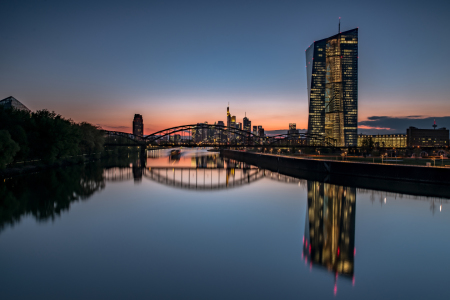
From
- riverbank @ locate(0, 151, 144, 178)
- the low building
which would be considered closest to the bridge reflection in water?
riverbank @ locate(0, 151, 144, 178)

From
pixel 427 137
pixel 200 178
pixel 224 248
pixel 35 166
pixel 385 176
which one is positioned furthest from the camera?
pixel 427 137

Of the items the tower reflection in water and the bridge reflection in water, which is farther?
the bridge reflection in water

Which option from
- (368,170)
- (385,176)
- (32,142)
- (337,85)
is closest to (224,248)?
(385,176)

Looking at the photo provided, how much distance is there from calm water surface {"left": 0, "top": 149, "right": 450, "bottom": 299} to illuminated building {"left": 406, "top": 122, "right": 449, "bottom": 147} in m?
166

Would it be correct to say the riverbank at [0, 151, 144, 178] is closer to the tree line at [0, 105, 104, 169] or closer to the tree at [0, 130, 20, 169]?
the tree line at [0, 105, 104, 169]

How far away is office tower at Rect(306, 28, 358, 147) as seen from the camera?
130750 millimetres

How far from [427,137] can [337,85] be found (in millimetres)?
74329

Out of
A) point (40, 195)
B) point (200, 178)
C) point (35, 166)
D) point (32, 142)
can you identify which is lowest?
point (200, 178)

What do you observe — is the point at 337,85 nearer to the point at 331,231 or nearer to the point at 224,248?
the point at 331,231

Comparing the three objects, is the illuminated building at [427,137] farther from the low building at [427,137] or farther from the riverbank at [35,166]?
the riverbank at [35,166]

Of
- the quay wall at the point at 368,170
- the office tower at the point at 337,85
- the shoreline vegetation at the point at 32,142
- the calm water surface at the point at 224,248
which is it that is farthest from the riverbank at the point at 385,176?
the office tower at the point at 337,85

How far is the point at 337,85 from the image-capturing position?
130 m

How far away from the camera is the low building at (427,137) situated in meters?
166

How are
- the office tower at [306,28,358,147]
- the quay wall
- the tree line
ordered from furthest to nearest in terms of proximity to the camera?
the office tower at [306,28,358,147] → the tree line → the quay wall
